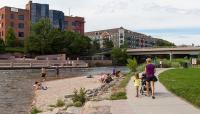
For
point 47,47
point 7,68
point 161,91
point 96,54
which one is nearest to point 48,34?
point 47,47

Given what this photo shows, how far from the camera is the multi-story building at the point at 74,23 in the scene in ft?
598

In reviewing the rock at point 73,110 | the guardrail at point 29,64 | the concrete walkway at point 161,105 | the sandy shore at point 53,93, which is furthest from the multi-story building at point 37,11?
the rock at point 73,110

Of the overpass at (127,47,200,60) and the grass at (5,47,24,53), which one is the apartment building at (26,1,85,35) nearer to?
the grass at (5,47,24,53)

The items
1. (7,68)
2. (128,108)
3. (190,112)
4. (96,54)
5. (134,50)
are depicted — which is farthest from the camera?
(96,54)

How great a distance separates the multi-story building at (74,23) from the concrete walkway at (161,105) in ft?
525

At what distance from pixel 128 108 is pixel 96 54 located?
505 feet

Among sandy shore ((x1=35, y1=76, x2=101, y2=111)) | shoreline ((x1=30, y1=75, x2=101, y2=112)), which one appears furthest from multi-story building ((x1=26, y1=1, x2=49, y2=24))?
sandy shore ((x1=35, y1=76, x2=101, y2=111))

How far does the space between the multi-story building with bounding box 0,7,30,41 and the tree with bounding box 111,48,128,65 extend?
3285cm

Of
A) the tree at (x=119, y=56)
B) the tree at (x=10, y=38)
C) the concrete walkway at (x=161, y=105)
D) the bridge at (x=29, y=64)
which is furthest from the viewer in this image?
the tree at (x=119, y=56)

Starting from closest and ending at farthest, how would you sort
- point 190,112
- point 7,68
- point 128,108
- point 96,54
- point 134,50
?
1. point 190,112
2. point 128,108
3. point 7,68
4. point 134,50
5. point 96,54

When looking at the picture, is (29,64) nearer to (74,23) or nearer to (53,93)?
(53,93)

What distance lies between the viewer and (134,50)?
159375mm

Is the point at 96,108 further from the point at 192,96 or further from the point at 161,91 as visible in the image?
the point at 161,91

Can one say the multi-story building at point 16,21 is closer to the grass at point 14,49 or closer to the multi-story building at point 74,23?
the grass at point 14,49
